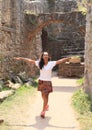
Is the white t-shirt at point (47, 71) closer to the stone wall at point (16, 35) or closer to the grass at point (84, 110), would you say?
the grass at point (84, 110)

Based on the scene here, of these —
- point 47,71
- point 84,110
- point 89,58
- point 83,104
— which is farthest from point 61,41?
point 47,71

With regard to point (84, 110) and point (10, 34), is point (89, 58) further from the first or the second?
point (10, 34)

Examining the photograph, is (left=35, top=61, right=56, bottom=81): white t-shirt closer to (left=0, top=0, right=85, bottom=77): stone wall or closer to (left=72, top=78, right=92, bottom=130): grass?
(left=72, top=78, right=92, bottom=130): grass

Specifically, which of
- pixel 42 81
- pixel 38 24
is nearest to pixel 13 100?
pixel 42 81

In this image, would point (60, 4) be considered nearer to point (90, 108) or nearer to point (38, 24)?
Result: point (38, 24)

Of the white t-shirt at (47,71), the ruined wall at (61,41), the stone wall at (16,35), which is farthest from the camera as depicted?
the ruined wall at (61,41)

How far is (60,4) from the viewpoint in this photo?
2345cm

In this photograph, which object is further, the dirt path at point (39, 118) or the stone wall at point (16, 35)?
the stone wall at point (16, 35)

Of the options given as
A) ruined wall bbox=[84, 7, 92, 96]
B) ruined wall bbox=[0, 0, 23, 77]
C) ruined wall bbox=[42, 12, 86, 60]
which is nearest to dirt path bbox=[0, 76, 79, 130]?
ruined wall bbox=[84, 7, 92, 96]

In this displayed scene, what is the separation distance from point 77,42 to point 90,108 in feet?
51.5

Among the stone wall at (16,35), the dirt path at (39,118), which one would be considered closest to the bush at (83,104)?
the dirt path at (39,118)

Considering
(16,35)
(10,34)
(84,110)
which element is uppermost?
(10,34)

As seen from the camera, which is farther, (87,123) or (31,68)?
(31,68)

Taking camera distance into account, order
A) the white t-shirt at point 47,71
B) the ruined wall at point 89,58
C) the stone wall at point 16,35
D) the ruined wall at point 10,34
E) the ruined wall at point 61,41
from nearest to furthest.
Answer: the white t-shirt at point 47,71 < the ruined wall at point 89,58 < the ruined wall at point 10,34 < the stone wall at point 16,35 < the ruined wall at point 61,41
